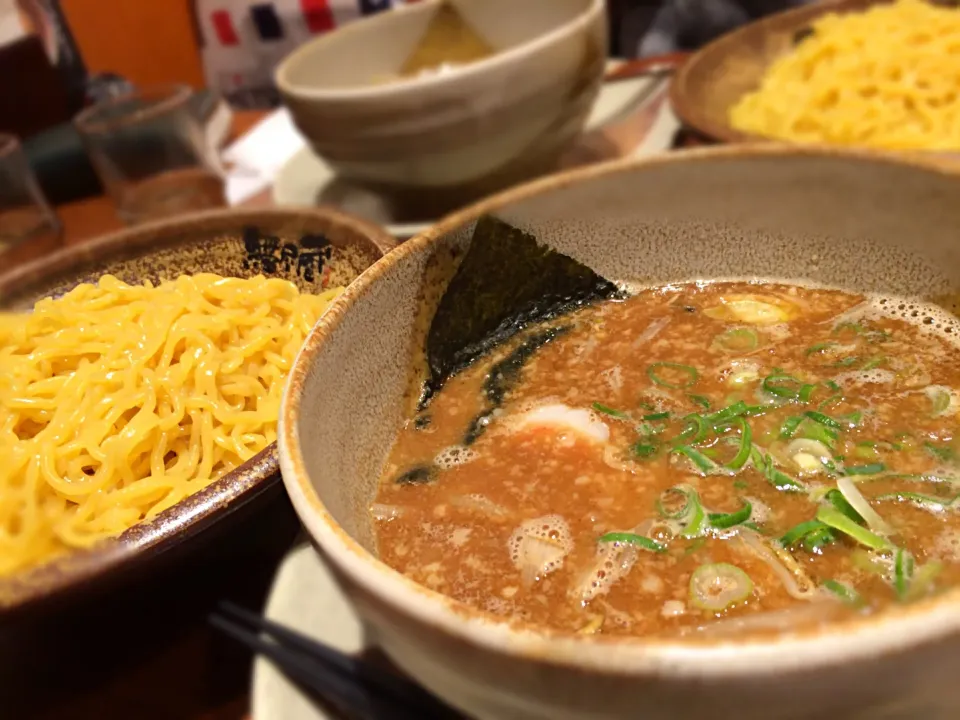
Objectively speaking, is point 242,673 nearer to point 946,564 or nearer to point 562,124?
point 946,564

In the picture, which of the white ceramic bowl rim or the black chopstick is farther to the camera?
the white ceramic bowl rim

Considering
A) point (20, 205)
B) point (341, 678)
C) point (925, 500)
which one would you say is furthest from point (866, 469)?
point (20, 205)

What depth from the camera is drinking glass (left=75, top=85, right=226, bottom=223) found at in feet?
7.64

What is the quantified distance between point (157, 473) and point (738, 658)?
35.0 inches

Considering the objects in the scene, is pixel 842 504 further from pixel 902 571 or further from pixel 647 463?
pixel 647 463

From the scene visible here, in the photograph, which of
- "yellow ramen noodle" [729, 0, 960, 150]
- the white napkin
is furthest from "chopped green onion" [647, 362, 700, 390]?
the white napkin

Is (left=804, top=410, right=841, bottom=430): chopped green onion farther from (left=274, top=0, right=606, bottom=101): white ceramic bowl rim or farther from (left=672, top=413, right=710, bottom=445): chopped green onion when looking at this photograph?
(left=274, top=0, right=606, bottom=101): white ceramic bowl rim

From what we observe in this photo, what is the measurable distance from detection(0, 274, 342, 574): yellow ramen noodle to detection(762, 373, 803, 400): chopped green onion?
2.27ft

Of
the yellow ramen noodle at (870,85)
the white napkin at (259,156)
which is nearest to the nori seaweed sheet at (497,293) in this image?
the yellow ramen noodle at (870,85)

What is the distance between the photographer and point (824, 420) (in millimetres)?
899

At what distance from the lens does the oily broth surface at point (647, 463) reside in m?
0.73

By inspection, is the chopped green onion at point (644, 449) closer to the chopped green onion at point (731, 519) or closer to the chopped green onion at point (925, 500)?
the chopped green onion at point (731, 519)

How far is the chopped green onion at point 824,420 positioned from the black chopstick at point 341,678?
0.52 metres

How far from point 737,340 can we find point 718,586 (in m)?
0.46
